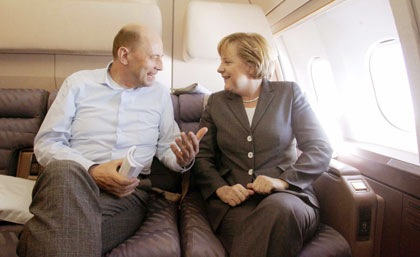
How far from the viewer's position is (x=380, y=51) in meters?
2.02

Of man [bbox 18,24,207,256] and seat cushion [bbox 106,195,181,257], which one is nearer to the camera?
man [bbox 18,24,207,256]

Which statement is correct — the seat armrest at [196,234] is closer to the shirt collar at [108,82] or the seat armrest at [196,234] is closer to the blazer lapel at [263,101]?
the blazer lapel at [263,101]

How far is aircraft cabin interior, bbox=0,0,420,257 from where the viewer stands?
52.8 inches

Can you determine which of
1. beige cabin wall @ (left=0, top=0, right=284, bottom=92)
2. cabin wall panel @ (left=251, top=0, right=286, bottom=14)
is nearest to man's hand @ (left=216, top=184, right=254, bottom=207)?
beige cabin wall @ (left=0, top=0, right=284, bottom=92)

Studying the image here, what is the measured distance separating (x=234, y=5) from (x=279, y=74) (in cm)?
83

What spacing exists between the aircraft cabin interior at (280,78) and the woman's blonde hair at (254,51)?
44 centimetres

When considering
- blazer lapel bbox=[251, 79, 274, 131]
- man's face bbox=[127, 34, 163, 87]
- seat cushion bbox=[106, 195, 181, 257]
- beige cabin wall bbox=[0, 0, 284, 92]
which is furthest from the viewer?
beige cabin wall bbox=[0, 0, 284, 92]

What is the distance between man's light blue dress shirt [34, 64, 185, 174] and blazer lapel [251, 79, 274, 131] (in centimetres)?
52

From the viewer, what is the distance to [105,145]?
162 centimetres

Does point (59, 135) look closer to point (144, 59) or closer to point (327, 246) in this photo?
point (144, 59)

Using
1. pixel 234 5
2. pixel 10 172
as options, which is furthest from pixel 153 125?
pixel 234 5

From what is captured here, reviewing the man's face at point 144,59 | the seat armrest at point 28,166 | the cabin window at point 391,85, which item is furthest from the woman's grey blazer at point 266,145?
the seat armrest at point 28,166

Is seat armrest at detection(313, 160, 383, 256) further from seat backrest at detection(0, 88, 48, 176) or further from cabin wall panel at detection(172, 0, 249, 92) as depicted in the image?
seat backrest at detection(0, 88, 48, 176)

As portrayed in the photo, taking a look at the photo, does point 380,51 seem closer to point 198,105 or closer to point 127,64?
point 198,105
